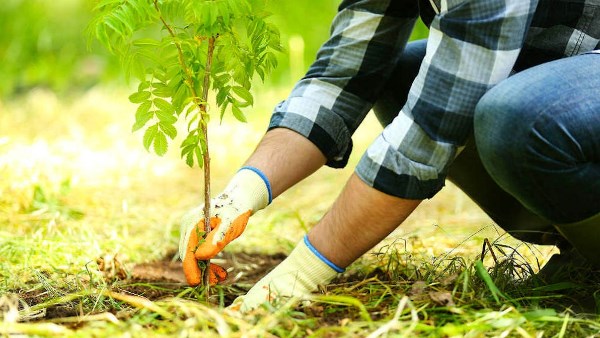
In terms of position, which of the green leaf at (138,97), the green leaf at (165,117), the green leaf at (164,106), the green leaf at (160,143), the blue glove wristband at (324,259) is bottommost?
the blue glove wristband at (324,259)

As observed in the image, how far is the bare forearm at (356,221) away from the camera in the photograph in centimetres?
144

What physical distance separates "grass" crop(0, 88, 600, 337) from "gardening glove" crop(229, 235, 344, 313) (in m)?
0.04

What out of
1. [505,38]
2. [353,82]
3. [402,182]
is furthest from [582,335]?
[353,82]

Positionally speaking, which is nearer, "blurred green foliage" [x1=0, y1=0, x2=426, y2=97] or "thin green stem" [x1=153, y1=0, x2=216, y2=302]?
"thin green stem" [x1=153, y1=0, x2=216, y2=302]

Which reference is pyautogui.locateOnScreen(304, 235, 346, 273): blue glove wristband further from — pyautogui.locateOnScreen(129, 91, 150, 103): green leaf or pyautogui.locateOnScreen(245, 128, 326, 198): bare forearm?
pyautogui.locateOnScreen(129, 91, 150, 103): green leaf

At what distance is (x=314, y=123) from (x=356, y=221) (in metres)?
0.36

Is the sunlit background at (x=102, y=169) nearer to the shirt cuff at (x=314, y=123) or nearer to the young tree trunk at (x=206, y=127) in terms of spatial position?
the young tree trunk at (x=206, y=127)

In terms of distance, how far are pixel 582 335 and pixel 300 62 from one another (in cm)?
290

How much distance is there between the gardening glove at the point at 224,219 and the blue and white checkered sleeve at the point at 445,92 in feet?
0.92

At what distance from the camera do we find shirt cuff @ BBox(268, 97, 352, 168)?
1.73 m

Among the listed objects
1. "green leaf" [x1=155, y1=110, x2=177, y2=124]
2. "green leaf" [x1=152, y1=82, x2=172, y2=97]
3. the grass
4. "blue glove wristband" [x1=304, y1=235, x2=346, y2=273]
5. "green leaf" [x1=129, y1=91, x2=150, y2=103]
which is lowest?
the grass

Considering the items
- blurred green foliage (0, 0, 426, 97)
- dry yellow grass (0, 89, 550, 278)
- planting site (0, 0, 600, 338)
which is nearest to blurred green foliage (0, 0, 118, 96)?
blurred green foliage (0, 0, 426, 97)

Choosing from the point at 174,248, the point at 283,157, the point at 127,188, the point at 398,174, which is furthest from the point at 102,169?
the point at 398,174

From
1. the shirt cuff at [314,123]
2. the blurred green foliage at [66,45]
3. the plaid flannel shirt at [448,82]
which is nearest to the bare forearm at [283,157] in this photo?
the shirt cuff at [314,123]
